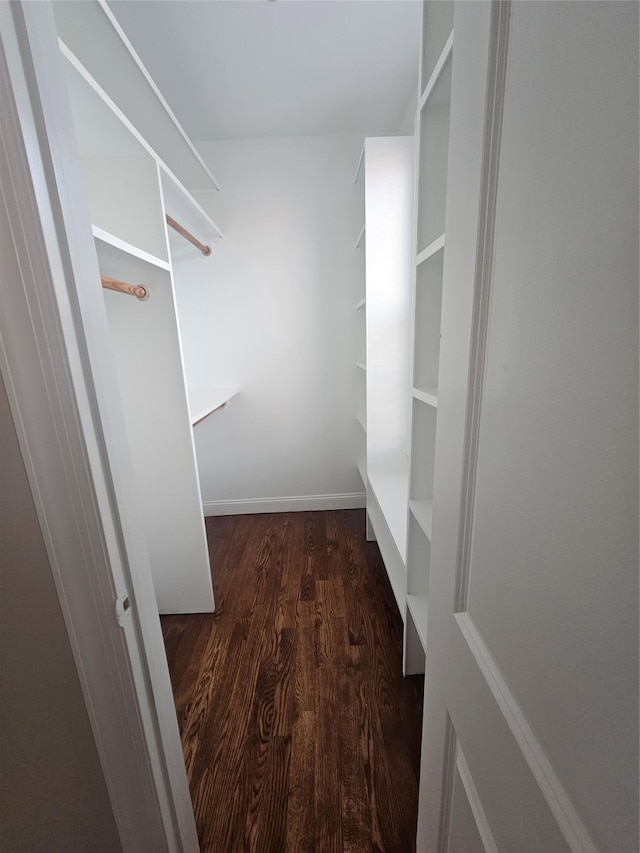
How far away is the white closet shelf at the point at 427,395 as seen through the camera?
1.00 metres

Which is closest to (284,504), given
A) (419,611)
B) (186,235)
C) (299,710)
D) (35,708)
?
(299,710)

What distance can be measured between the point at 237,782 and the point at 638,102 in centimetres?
174

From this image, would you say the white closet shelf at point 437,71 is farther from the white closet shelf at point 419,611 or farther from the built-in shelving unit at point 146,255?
the white closet shelf at point 419,611

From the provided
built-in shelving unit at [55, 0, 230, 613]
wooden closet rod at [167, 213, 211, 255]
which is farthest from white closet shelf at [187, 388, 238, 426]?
wooden closet rod at [167, 213, 211, 255]

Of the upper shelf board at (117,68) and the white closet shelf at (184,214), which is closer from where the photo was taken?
the upper shelf board at (117,68)

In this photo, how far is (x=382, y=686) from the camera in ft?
4.79

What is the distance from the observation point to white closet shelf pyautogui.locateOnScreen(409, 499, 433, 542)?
1108mm

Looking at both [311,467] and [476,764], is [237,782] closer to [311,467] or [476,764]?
[476,764]

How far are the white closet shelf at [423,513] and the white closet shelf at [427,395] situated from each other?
0.35 metres

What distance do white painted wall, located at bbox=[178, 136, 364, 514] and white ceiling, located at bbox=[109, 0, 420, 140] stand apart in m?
0.23

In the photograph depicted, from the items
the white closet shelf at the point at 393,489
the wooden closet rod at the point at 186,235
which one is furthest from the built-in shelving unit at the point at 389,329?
the wooden closet rod at the point at 186,235

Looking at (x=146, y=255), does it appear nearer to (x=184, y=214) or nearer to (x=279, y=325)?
(x=184, y=214)

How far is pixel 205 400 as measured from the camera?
220cm

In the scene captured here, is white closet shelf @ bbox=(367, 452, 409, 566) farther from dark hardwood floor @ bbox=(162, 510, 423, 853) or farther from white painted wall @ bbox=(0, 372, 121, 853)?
white painted wall @ bbox=(0, 372, 121, 853)
